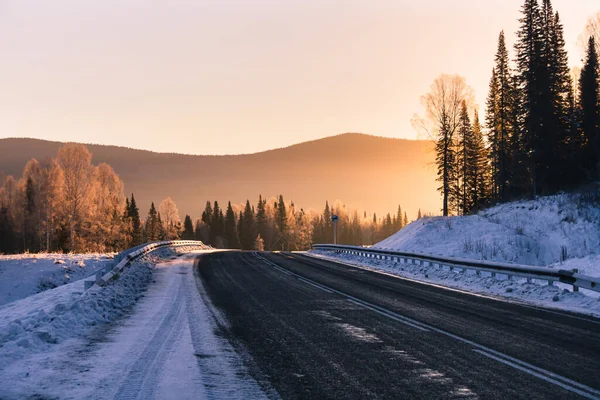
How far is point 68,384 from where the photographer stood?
578 cm

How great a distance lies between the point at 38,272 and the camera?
2431 centimetres

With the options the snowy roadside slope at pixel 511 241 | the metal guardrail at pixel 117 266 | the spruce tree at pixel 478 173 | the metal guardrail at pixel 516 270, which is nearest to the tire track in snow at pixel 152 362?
the metal guardrail at pixel 117 266

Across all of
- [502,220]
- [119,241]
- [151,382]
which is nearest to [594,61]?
[502,220]

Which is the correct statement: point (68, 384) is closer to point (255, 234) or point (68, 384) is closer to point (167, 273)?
point (167, 273)

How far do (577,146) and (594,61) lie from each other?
26.1ft

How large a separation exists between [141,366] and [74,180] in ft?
204

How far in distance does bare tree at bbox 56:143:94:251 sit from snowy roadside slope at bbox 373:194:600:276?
40255 millimetres

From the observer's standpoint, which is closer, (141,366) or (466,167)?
(141,366)

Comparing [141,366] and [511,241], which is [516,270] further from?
[511,241]

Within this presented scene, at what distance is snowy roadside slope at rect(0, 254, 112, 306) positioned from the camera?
2276 cm

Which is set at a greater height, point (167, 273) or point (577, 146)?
point (577, 146)

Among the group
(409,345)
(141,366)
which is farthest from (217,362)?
(409,345)

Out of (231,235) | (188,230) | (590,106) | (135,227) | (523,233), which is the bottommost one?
(523,233)

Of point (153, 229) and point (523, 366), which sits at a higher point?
point (153, 229)
